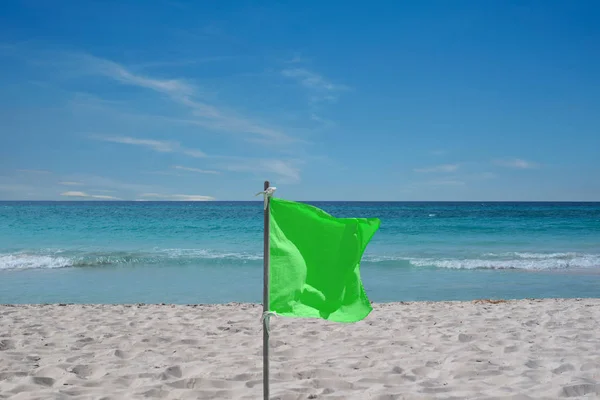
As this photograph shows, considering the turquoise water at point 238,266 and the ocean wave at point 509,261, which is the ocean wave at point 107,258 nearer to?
the turquoise water at point 238,266

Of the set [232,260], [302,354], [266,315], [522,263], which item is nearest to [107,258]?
[232,260]

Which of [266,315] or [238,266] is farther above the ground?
[266,315]

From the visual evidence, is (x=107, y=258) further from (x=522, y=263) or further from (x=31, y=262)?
(x=522, y=263)

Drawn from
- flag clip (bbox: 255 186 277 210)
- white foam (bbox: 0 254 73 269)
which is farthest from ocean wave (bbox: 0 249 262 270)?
flag clip (bbox: 255 186 277 210)

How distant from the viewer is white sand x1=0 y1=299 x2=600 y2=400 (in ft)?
14.6

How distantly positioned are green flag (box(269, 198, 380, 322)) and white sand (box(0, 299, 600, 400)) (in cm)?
159

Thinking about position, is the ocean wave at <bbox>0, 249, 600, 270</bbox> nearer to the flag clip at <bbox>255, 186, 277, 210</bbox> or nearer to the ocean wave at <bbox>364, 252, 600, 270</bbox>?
the ocean wave at <bbox>364, 252, 600, 270</bbox>

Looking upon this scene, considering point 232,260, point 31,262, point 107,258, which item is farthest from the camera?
point 107,258

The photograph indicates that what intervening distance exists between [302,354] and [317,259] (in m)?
2.93

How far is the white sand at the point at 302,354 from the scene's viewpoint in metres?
4.44

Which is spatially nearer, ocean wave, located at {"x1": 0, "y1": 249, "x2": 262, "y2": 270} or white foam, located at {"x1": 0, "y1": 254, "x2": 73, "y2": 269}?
white foam, located at {"x1": 0, "y1": 254, "x2": 73, "y2": 269}

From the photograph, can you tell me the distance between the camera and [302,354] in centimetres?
568

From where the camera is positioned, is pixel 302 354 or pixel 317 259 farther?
pixel 302 354

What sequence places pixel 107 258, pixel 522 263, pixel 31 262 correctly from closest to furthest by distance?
pixel 31 262
pixel 522 263
pixel 107 258
